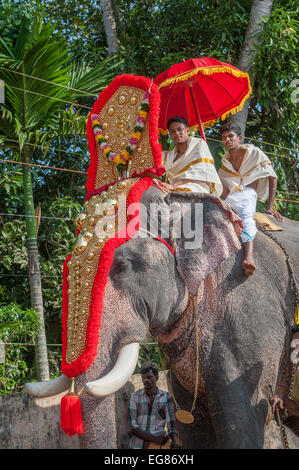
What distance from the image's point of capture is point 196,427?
350 cm

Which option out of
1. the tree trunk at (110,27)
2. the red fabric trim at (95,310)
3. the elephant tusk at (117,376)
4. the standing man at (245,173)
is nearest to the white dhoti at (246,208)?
the standing man at (245,173)

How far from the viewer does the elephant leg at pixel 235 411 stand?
291 cm

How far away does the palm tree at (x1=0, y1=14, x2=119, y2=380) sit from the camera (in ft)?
20.2

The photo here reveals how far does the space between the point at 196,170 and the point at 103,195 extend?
61 cm

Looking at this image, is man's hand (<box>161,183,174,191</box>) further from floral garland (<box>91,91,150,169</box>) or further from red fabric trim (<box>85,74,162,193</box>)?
floral garland (<box>91,91,150,169</box>)

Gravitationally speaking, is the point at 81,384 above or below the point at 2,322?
above

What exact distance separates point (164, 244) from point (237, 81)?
1.60m

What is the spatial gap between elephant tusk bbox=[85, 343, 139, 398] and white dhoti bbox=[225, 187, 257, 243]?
97cm

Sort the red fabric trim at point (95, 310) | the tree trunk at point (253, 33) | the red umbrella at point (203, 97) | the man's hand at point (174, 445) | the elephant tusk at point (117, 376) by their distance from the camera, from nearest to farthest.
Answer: the elephant tusk at point (117, 376) < the red fabric trim at point (95, 310) < the man's hand at point (174, 445) < the red umbrella at point (203, 97) < the tree trunk at point (253, 33)

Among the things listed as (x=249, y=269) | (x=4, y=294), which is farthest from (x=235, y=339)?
(x=4, y=294)

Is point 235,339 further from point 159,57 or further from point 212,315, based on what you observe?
point 159,57

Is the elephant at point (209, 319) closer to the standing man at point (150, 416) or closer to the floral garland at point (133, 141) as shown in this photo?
the floral garland at point (133, 141)

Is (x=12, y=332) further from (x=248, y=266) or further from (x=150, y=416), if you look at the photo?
(x=248, y=266)

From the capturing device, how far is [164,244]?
3100mm
